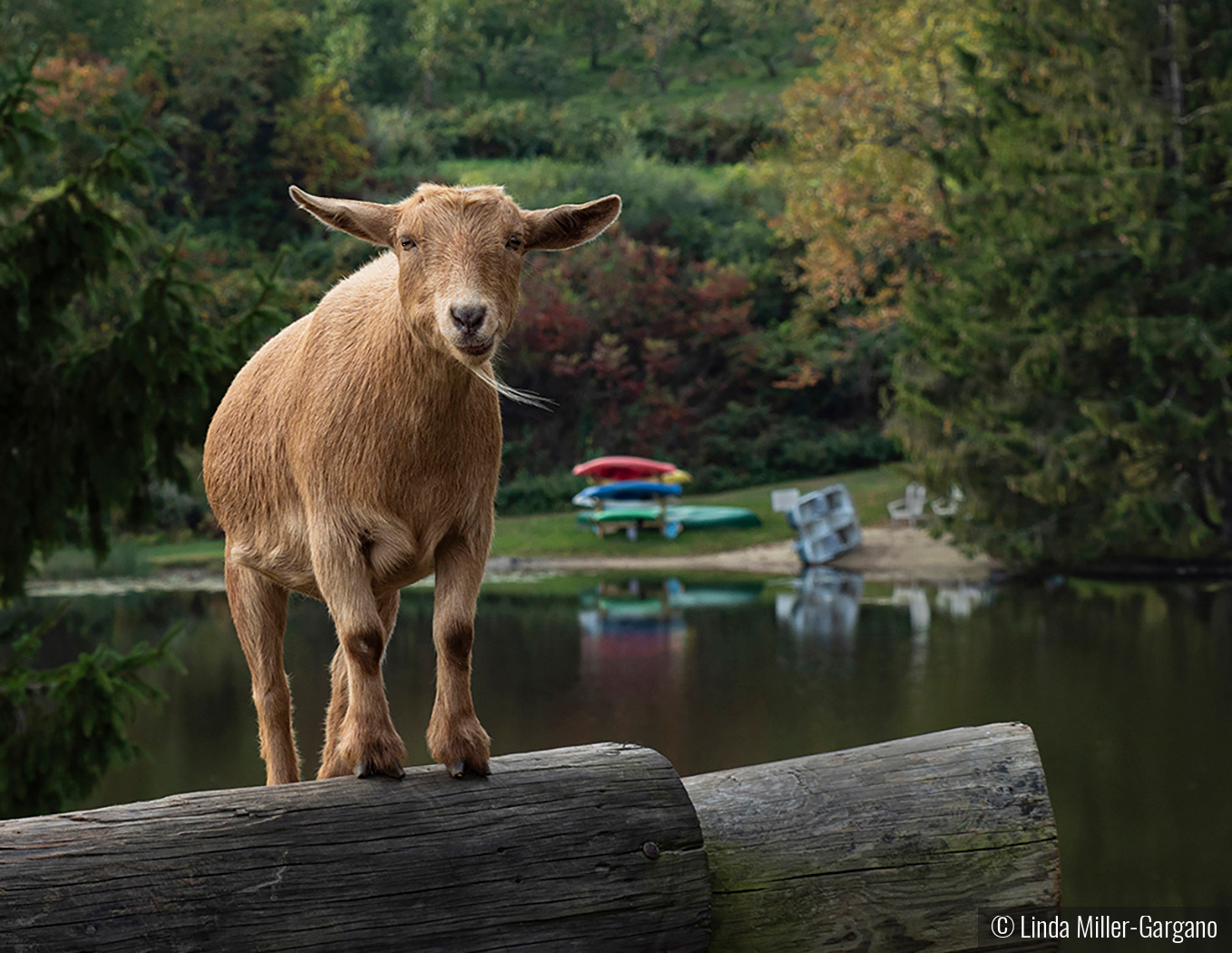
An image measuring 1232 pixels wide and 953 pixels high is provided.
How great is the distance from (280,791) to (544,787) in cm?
53

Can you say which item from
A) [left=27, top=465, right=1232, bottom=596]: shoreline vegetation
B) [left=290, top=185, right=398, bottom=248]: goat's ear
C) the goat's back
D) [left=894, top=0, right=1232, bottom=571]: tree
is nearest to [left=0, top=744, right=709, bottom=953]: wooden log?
the goat's back

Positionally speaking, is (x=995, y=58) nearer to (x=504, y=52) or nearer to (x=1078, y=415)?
(x=1078, y=415)

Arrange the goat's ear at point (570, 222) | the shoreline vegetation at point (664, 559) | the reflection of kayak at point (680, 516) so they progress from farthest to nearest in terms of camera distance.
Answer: the reflection of kayak at point (680, 516)
the shoreline vegetation at point (664, 559)
the goat's ear at point (570, 222)

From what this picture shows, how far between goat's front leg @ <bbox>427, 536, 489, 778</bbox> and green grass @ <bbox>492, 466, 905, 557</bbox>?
782 inches

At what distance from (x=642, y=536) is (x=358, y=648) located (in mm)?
20968

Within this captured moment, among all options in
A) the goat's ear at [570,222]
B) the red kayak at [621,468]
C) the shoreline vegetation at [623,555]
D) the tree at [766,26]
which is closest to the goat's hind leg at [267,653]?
the goat's ear at [570,222]

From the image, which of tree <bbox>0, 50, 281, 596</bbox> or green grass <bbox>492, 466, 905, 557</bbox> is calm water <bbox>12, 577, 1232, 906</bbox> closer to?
green grass <bbox>492, 466, 905, 557</bbox>

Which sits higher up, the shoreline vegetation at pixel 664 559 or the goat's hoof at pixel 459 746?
the goat's hoof at pixel 459 746

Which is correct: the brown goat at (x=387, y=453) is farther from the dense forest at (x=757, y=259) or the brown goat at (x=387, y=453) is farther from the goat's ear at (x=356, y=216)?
the dense forest at (x=757, y=259)

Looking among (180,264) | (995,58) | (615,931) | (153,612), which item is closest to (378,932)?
(615,931)

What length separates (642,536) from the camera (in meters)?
23.2

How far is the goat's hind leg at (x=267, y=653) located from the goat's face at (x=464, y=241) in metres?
0.72

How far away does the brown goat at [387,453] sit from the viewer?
2146 millimetres

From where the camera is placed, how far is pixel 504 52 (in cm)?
4316
